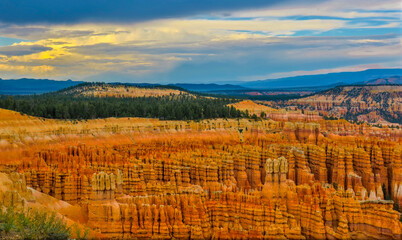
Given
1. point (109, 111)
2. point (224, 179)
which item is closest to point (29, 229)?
point (224, 179)

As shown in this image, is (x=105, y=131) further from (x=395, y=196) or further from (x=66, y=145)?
(x=395, y=196)

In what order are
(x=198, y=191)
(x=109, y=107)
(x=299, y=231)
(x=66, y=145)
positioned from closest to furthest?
1. (x=299, y=231)
2. (x=198, y=191)
3. (x=66, y=145)
4. (x=109, y=107)

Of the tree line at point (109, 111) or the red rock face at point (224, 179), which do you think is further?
the tree line at point (109, 111)

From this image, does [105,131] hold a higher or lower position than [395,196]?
higher

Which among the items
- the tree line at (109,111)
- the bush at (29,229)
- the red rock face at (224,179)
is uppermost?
the tree line at (109,111)

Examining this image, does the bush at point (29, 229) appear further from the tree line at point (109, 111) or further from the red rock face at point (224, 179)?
the tree line at point (109, 111)

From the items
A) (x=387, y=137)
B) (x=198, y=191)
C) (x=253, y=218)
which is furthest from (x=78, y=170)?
(x=387, y=137)

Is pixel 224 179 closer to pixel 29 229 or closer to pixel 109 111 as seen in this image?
pixel 29 229

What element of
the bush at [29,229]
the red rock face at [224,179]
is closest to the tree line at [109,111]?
the red rock face at [224,179]

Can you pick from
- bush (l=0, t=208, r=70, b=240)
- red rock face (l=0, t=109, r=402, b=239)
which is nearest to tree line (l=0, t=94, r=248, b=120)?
red rock face (l=0, t=109, r=402, b=239)

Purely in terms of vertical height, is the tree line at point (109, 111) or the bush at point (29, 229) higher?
the tree line at point (109, 111)
